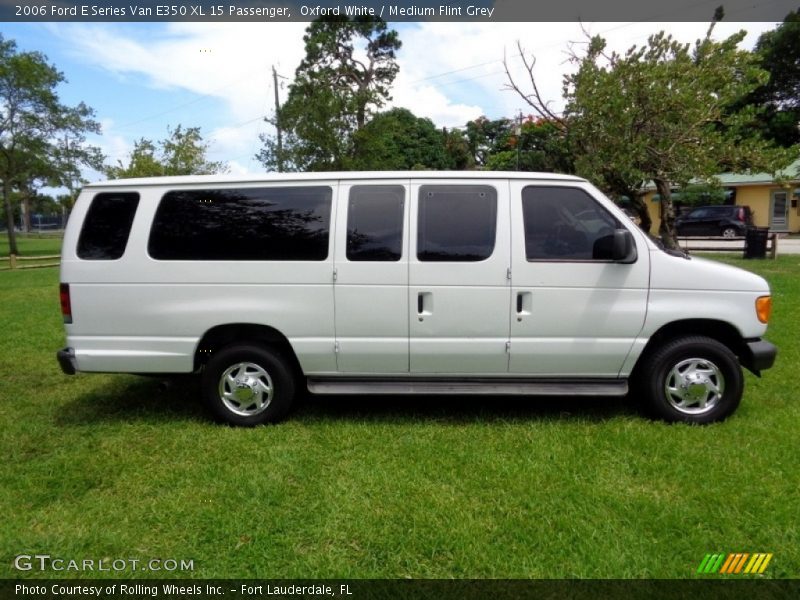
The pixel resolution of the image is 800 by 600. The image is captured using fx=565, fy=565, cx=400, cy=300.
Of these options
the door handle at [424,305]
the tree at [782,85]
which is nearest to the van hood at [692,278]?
the door handle at [424,305]

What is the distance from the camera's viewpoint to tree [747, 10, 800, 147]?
100.0ft

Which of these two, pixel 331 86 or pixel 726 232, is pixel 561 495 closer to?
pixel 331 86

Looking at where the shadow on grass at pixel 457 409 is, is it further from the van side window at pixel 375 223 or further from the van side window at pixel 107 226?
the van side window at pixel 107 226

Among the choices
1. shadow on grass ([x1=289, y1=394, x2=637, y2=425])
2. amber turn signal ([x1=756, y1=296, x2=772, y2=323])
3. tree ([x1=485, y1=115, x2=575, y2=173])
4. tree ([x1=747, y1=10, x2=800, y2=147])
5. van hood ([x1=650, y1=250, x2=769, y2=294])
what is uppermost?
tree ([x1=747, y1=10, x2=800, y2=147])

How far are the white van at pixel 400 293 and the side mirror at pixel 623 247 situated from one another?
0.02m

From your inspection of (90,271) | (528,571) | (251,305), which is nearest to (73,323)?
(90,271)

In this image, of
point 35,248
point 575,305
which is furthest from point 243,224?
point 35,248

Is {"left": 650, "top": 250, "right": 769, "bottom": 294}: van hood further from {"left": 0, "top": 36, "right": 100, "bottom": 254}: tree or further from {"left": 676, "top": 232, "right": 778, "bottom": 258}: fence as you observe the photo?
{"left": 0, "top": 36, "right": 100, "bottom": 254}: tree

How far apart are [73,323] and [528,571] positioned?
12.4 feet

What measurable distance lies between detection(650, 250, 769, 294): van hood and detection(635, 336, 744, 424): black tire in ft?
1.39

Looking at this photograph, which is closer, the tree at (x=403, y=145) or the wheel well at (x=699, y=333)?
the wheel well at (x=699, y=333)

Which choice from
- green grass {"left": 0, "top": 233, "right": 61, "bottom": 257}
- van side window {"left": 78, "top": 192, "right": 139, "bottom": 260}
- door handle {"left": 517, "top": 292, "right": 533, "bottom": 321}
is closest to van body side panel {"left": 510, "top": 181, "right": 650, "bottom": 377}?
door handle {"left": 517, "top": 292, "right": 533, "bottom": 321}

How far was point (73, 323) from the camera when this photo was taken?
174 inches

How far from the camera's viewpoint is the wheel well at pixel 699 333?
4398mm
